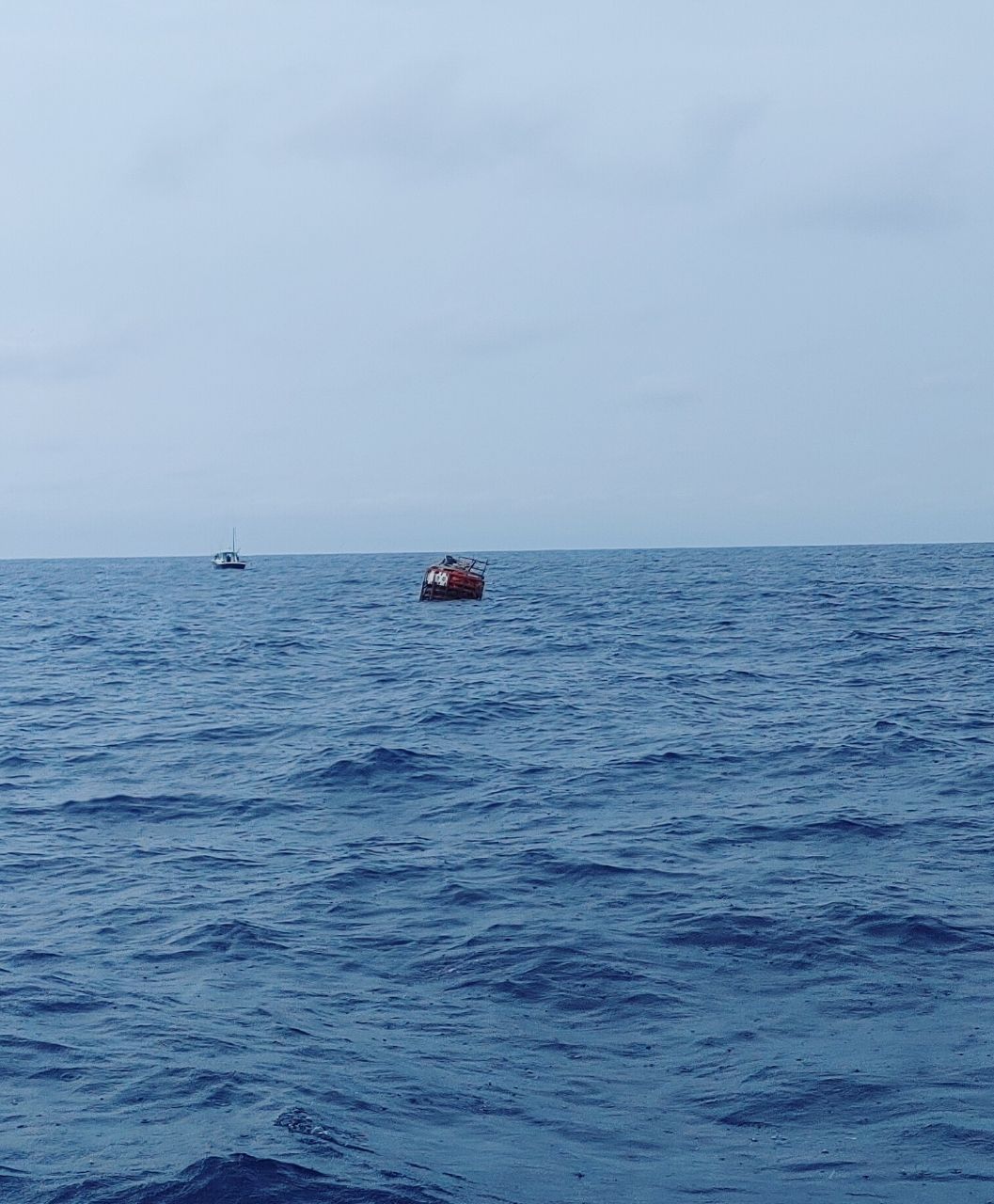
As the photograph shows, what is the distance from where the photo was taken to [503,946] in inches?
506

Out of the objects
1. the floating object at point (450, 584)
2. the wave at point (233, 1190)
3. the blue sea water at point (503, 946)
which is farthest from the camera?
the floating object at point (450, 584)

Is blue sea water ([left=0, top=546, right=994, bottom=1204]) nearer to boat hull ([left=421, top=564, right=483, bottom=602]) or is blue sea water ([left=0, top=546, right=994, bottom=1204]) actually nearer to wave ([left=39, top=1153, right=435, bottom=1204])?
wave ([left=39, top=1153, right=435, bottom=1204])

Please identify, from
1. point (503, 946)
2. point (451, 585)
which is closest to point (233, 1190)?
point (503, 946)

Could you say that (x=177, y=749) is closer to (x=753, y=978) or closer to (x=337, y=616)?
(x=753, y=978)

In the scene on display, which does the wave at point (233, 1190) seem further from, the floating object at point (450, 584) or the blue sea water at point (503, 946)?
the floating object at point (450, 584)

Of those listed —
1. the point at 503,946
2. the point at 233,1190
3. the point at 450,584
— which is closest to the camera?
the point at 233,1190

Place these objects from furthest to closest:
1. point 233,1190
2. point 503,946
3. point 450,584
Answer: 1. point 450,584
2. point 503,946
3. point 233,1190

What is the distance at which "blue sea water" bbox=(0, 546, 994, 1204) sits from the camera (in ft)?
27.9

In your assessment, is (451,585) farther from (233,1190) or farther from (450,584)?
(233,1190)

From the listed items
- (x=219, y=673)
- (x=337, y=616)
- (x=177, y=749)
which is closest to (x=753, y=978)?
(x=177, y=749)

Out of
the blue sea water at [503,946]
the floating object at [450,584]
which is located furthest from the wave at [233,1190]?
the floating object at [450,584]

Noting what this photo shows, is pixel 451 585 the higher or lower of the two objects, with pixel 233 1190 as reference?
higher

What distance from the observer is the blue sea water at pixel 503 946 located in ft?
27.9

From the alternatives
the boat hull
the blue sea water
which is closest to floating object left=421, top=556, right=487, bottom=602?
the boat hull
